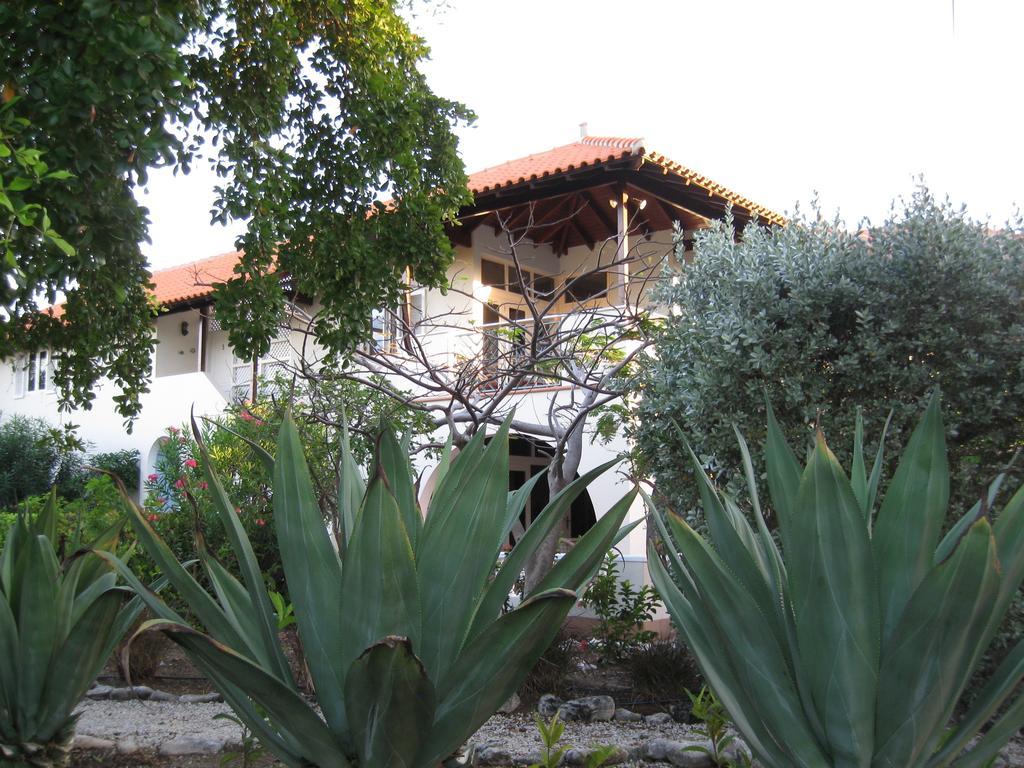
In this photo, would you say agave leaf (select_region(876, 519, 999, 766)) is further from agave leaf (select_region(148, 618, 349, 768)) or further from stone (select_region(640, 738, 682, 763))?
stone (select_region(640, 738, 682, 763))

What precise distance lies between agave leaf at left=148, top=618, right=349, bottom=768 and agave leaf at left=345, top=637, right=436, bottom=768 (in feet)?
0.25

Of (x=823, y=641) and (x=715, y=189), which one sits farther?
(x=715, y=189)

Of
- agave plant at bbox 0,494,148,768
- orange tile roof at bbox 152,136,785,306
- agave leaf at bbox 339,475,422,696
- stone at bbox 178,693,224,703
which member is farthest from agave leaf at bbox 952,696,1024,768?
orange tile roof at bbox 152,136,785,306

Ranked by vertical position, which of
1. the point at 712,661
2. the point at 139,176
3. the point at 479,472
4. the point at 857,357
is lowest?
the point at 712,661

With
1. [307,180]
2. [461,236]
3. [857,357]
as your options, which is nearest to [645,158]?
[461,236]

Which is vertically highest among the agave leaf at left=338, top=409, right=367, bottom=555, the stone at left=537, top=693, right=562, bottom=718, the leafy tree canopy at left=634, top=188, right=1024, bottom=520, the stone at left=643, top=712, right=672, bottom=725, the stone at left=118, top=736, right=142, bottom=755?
the leafy tree canopy at left=634, top=188, right=1024, bottom=520

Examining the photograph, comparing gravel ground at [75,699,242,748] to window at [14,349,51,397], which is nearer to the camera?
gravel ground at [75,699,242,748]

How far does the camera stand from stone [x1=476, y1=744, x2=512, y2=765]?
Answer: 3891mm

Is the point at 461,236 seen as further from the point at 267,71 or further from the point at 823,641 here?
the point at 823,641

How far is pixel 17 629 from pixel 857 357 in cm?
387

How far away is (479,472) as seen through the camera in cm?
186

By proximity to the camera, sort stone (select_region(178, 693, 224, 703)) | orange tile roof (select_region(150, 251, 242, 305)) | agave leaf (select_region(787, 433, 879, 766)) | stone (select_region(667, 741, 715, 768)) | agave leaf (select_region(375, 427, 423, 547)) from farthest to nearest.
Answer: orange tile roof (select_region(150, 251, 242, 305)) → stone (select_region(178, 693, 224, 703)) → stone (select_region(667, 741, 715, 768)) → agave leaf (select_region(375, 427, 423, 547)) → agave leaf (select_region(787, 433, 879, 766))

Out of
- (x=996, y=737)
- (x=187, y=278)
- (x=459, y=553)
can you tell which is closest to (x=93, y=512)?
(x=459, y=553)

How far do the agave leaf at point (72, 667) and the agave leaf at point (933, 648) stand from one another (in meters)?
1.97
